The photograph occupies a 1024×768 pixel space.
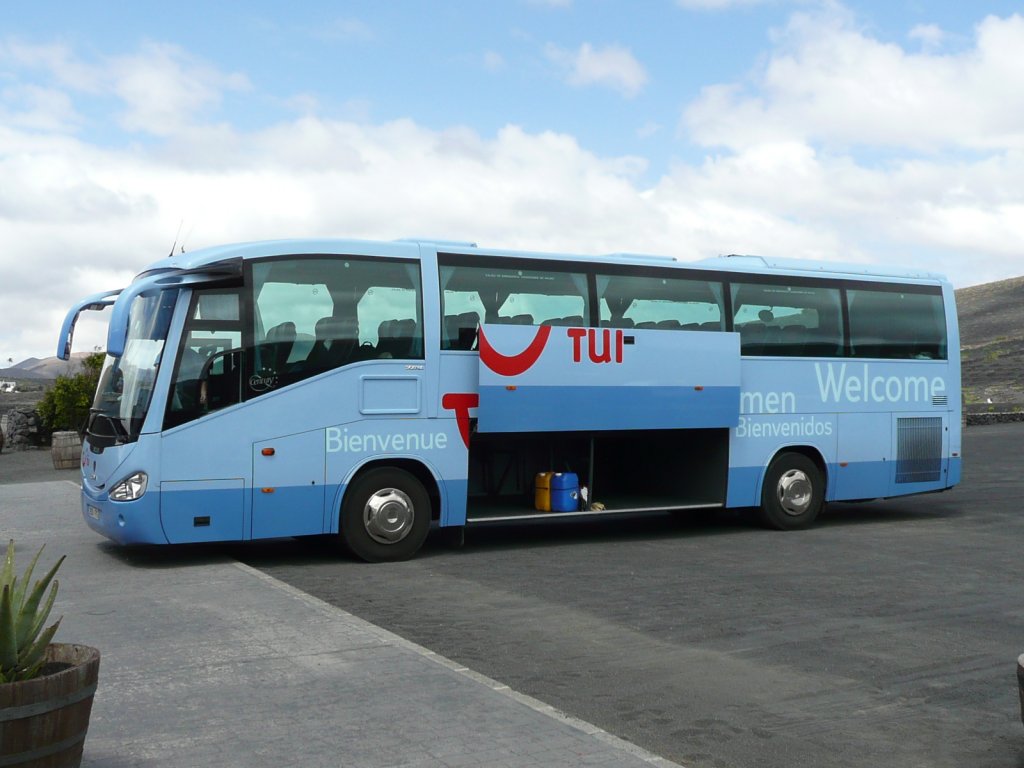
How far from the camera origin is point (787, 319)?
14969mm

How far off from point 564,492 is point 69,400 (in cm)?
2067

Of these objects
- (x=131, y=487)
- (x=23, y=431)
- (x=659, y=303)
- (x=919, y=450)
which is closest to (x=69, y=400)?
(x=23, y=431)

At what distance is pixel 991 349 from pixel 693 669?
42999 mm

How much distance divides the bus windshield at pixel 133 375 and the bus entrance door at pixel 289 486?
46.0 inches

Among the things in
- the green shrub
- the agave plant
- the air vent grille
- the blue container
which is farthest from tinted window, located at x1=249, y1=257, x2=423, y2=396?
the green shrub

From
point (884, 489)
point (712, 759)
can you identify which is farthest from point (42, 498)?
point (712, 759)

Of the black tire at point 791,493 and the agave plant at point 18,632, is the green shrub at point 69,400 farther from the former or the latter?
the agave plant at point 18,632

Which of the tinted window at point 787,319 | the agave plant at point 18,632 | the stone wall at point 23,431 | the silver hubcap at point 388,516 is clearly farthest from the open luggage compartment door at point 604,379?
the stone wall at point 23,431

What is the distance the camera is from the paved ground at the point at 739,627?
245 inches

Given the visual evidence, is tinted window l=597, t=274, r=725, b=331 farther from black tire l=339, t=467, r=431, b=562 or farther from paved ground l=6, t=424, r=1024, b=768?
black tire l=339, t=467, r=431, b=562

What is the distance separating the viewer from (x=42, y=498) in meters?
19.0

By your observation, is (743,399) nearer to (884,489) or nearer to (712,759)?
(884,489)

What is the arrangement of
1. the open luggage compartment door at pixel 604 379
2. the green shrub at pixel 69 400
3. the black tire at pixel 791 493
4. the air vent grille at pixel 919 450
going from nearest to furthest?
the open luggage compartment door at pixel 604 379 < the black tire at pixel 791 493 < the air vent grille at pixel 919 450 < the green shrub at pixel 69 400

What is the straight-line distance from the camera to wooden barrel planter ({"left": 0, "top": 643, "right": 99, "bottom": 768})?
14.5ft
